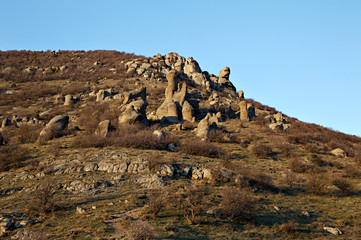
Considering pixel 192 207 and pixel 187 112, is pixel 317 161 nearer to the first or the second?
pixel 192 207

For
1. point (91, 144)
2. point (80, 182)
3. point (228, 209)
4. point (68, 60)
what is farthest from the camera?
point (68, 60)

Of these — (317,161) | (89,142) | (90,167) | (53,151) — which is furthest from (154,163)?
(317,161)

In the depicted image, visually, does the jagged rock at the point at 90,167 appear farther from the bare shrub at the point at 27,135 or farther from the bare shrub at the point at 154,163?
the bare shrub at the point at 27,135

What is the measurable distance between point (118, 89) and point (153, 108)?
550 inches

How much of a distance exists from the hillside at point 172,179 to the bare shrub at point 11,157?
73 mm

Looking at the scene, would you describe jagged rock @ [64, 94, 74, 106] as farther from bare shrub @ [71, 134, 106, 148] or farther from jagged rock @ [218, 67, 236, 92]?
jagged rock @ [218, 67, 236, 92]

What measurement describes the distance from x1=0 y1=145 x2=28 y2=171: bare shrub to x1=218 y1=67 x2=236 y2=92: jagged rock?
171 ft

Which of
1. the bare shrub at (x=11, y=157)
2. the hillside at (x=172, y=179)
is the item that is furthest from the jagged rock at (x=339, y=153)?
the bare shrub at (x=11, y=157)

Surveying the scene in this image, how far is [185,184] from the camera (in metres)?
15.2

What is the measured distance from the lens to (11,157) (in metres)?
18.7

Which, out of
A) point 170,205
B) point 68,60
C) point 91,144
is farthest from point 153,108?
point 68,60

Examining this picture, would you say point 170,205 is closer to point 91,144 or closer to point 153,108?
point 91,144

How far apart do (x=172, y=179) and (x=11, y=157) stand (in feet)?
40.3

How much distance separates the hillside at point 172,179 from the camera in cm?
1078
